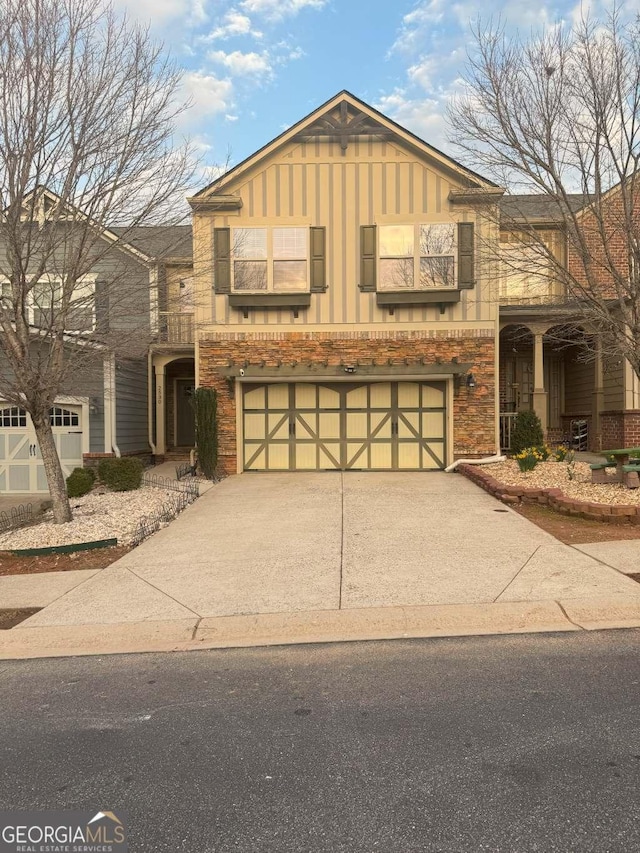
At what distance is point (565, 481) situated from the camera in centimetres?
1037

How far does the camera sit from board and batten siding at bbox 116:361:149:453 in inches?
606

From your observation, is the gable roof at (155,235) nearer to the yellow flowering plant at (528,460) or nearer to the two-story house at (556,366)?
the two-story house at (556,366)

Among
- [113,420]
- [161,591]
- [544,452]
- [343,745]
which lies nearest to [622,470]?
[544,452]

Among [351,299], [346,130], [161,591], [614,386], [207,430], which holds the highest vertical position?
[346,130]

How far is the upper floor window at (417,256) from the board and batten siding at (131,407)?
282 inches

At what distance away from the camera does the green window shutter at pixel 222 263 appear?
1377 centimetres

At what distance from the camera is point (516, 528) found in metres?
7.97

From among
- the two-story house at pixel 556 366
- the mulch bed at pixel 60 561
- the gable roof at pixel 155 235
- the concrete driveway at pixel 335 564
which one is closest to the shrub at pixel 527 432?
the two-story house at pixel 556 366

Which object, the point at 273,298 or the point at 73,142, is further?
the point at 273,298

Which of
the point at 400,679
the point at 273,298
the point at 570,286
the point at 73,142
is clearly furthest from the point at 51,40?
the point at 400,679

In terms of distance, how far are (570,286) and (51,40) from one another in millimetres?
8499

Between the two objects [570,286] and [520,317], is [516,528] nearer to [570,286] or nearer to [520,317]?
[570,286]

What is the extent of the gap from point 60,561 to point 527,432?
34.9ft

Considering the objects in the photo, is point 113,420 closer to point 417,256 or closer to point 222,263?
point 222,263
